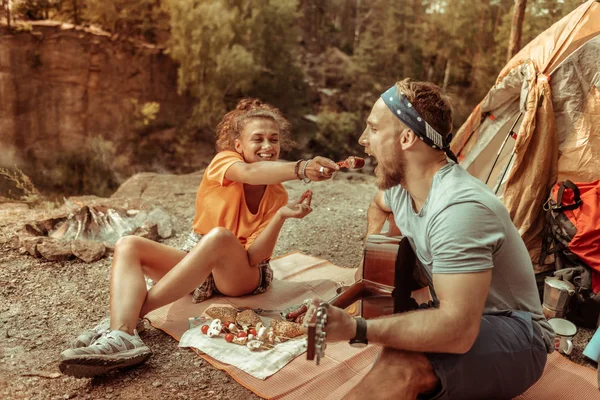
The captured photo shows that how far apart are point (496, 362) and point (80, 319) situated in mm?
2352

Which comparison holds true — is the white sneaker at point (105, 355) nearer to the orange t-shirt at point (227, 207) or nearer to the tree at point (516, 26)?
the orange t-shirt at point (227, 207)

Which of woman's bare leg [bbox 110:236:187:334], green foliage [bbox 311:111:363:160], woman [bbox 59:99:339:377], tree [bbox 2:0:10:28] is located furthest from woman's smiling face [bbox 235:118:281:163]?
green foliage [bbox 311:111:363:160]

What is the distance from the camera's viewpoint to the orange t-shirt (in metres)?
2.84

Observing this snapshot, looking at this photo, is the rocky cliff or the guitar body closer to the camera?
the guitar body

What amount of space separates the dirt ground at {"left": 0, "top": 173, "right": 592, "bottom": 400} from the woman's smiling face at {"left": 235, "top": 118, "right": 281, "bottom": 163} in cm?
114

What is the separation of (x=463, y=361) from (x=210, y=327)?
140 centimetres

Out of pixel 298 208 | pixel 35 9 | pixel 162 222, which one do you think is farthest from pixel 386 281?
pixel 35 9

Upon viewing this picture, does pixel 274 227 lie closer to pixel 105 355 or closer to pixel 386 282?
pixel 386 282

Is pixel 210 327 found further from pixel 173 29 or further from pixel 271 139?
pixel 173 29

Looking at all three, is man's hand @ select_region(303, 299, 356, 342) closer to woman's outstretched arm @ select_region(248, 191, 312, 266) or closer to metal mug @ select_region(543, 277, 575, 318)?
woman's outstretched arm @ select_region(248, 191, 312, 266)

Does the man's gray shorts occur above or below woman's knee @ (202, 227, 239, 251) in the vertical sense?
below

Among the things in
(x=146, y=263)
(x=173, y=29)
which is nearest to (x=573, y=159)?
(x=146, y=263)

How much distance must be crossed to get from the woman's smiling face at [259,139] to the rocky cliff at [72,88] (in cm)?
659

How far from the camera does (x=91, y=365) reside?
2055 mm
